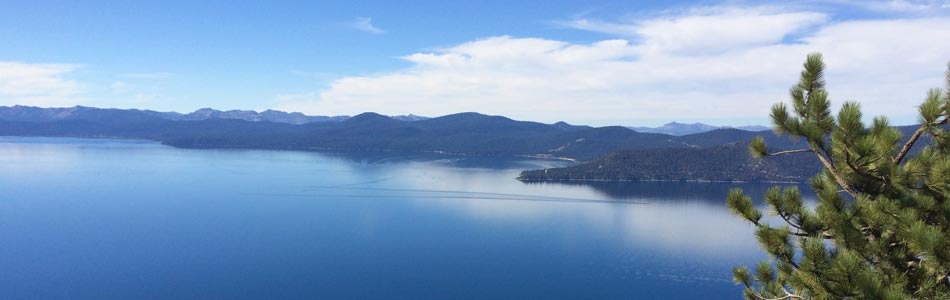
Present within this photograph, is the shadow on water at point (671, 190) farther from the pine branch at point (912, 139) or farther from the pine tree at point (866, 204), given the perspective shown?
the pine branch at point (912, 139)

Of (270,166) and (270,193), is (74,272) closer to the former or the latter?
(270,193)

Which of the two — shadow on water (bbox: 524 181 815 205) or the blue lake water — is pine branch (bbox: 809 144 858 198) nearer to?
the blue lake water

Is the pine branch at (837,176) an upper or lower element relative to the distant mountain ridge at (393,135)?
lower

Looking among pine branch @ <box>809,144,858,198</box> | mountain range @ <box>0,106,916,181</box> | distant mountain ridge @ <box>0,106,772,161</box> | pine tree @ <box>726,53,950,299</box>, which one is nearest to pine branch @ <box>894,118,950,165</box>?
pine tree @ <box>726,53,950,299</box>

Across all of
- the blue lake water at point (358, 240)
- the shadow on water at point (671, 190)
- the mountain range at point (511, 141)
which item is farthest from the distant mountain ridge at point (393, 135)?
the blue lake water at point (358, 240)

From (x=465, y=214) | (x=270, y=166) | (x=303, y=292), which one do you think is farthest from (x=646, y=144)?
(x=303, y=292)
